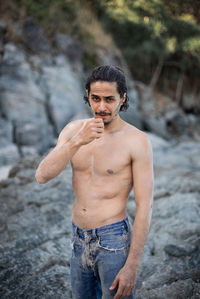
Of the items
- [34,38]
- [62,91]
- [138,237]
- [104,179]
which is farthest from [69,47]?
[138,237]

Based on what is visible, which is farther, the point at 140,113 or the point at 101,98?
the point at 140,113

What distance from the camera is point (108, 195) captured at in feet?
5.88

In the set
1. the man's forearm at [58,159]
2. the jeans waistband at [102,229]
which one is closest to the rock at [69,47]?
the man's forearm at [58,159]

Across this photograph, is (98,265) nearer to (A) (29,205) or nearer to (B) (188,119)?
(A) (29,205)

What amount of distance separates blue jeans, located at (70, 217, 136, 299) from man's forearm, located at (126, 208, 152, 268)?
0.27 ft

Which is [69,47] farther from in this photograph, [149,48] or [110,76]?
[110,76]

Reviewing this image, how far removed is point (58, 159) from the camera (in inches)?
67.1

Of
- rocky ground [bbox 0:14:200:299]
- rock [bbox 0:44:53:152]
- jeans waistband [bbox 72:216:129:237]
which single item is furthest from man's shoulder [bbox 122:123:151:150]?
rock [bbox 0:44:53:152]

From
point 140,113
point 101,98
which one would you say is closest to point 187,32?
point 140,113

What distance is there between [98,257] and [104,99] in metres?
0.97

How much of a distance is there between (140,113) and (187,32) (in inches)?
163

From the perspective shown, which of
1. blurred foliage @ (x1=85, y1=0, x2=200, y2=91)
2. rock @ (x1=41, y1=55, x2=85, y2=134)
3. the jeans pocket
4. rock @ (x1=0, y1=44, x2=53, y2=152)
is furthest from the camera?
blurred foliage @ (x1=85, y1=0, x2=200, y2=91)

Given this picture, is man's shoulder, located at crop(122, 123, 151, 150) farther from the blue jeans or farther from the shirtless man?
the blue jeans

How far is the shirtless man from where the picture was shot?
1.66m
